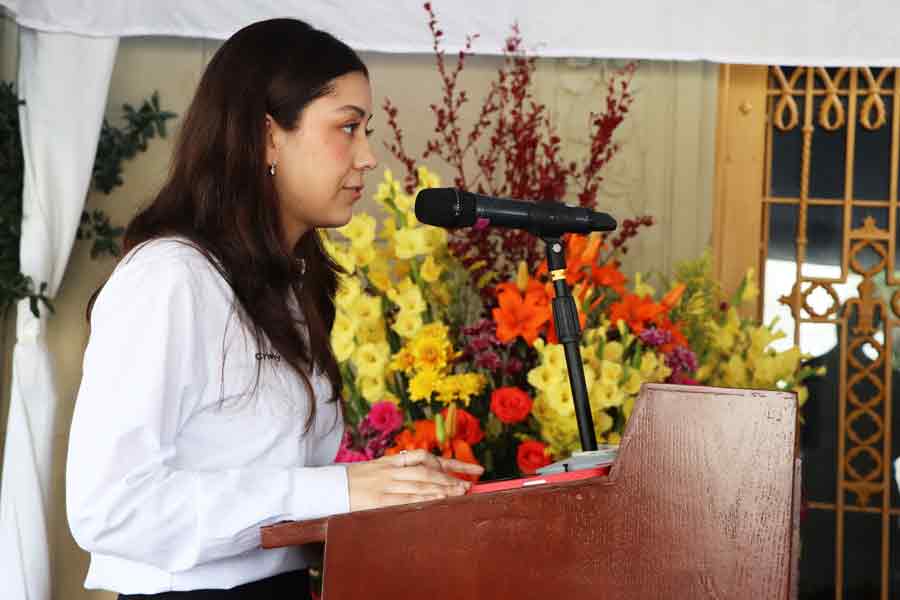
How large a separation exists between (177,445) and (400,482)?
11.8 inches

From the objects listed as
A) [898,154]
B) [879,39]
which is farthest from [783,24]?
[898,154]

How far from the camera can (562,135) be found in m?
3.17

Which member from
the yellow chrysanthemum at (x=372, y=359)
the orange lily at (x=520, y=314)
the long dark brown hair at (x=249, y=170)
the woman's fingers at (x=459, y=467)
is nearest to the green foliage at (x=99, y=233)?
the yellow chrysanthemum at (x=372, y=359)

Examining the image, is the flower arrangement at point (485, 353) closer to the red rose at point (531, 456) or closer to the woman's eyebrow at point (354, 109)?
the red rose at point (531, 456)

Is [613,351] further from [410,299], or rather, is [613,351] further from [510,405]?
[410,299]

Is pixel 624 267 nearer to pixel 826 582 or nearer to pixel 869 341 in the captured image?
pixel 869 341

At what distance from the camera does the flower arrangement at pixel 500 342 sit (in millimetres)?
2021

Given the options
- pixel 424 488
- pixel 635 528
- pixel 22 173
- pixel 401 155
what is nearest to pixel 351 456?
pixel 401 155

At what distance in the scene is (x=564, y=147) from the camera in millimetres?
3168

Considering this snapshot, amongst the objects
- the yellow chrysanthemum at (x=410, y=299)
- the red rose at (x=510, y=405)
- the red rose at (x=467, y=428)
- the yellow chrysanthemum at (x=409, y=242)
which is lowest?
the red rose at (x=467, y=428)

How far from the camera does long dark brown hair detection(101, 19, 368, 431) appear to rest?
1.41 metres

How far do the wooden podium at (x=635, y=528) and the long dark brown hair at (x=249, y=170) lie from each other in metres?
0.39

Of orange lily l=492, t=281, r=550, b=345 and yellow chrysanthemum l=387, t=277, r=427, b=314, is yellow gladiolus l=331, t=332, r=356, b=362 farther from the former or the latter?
orange lily l=492, t=281, r=550, b=345

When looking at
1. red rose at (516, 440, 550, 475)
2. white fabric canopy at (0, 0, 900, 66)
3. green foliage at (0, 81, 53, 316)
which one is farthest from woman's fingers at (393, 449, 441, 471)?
green foliage at (0, 81, 53, 316)
